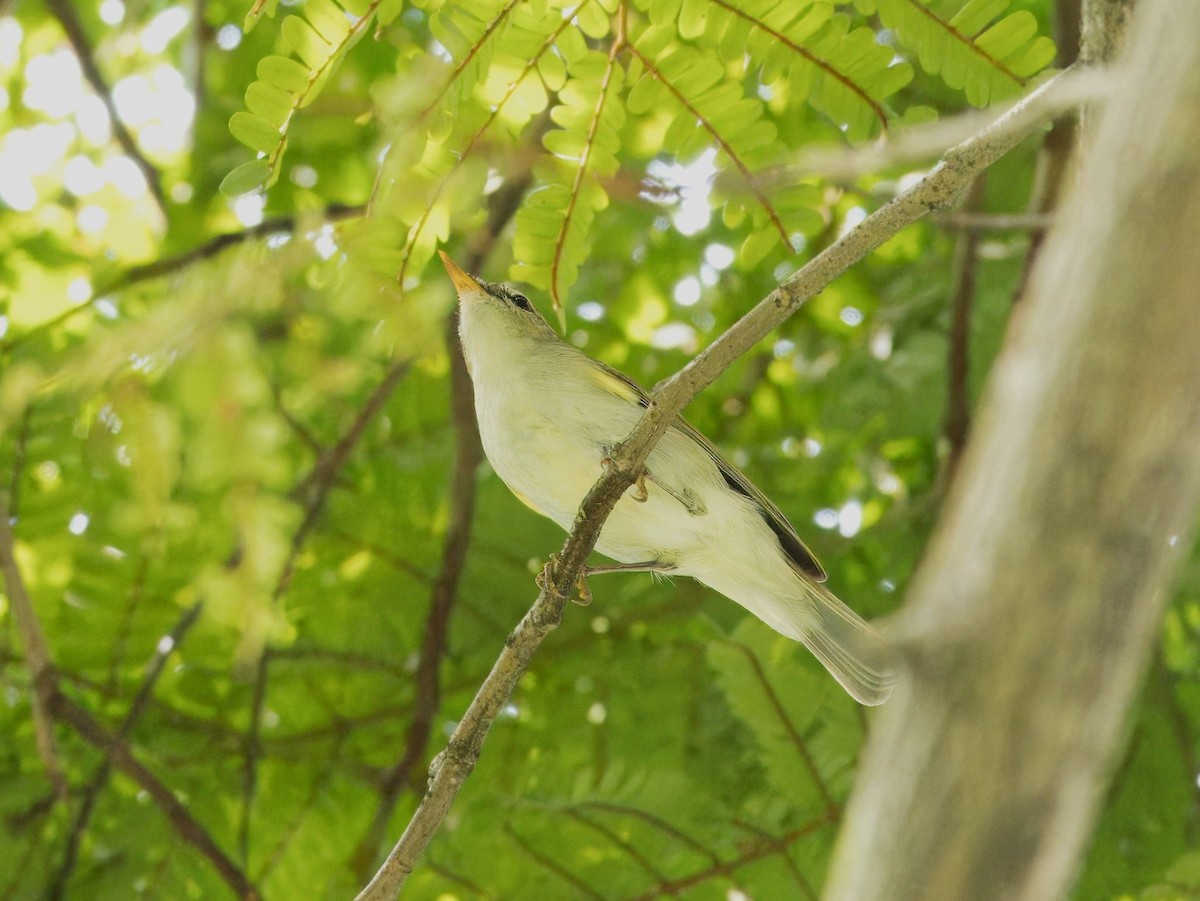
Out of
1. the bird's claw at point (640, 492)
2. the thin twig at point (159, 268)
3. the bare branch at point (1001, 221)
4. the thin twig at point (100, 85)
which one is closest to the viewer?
the thin twig at point (159, 268)

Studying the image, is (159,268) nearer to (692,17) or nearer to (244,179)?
(244,179)

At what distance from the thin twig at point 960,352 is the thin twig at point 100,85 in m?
3.39

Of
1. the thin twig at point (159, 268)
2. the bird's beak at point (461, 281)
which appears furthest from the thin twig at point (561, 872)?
the thin twig at point (159, 268)

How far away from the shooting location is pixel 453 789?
2893 mm

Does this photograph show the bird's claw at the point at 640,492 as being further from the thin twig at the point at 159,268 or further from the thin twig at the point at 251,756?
the thin twig at the point at 251,756

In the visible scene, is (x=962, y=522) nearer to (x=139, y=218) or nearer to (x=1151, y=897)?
(x=139, y=218)

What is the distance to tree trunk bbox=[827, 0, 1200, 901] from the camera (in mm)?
1004

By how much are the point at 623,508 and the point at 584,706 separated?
127cm

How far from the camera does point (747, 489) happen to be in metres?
4.14

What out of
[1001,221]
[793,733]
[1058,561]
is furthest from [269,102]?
[793,733]

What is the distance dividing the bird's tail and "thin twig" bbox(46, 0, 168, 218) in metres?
3.35

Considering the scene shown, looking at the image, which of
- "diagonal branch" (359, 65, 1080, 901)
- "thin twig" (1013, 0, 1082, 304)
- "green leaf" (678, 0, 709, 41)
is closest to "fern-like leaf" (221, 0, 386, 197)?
"green leaf" (678, 0, 709, 41)

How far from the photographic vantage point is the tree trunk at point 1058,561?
1.00m

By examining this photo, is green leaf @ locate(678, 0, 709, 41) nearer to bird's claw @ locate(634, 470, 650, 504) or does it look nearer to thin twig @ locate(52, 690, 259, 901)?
bird's claw @ locate(634, 470, 650, 504)
